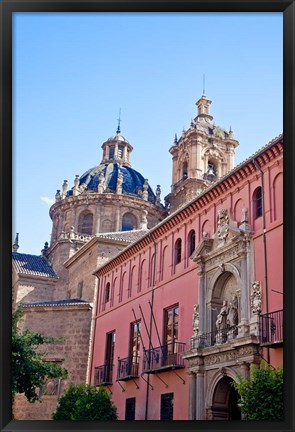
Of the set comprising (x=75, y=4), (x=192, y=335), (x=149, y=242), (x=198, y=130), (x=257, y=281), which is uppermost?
(x=198, y=130)

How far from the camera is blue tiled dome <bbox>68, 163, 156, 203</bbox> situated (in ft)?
142

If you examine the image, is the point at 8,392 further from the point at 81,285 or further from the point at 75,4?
the point at 81,285

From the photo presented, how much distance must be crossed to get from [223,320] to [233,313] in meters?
0.49

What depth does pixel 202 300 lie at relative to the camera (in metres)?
16.3

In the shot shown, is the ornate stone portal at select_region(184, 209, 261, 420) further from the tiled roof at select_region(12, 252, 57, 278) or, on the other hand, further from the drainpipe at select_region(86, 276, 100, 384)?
the tiled roof at select_region(12, 252, 57, 278)

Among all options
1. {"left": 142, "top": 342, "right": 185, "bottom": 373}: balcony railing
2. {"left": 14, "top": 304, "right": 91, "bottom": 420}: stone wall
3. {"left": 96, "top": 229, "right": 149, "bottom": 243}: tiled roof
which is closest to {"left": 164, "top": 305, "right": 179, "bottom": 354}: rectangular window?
{"left": 142, "top": 342, "right": 185, "bottom": 373}: balcony railing

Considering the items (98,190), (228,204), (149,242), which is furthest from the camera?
(98,190)

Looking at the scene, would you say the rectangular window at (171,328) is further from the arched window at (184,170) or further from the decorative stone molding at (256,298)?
the arched window at (184,170)

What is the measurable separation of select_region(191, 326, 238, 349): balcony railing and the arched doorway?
101cm

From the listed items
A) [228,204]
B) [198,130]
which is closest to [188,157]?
[198,130]

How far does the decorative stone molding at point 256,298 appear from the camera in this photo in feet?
44.9

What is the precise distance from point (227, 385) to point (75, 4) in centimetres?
1168

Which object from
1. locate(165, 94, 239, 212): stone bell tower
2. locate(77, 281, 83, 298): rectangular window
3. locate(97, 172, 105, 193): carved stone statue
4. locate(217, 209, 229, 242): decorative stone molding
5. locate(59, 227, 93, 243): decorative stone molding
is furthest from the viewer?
Result: locate(97, 172, 105, 193): carved stone statue

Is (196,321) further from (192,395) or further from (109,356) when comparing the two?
(109,356)
